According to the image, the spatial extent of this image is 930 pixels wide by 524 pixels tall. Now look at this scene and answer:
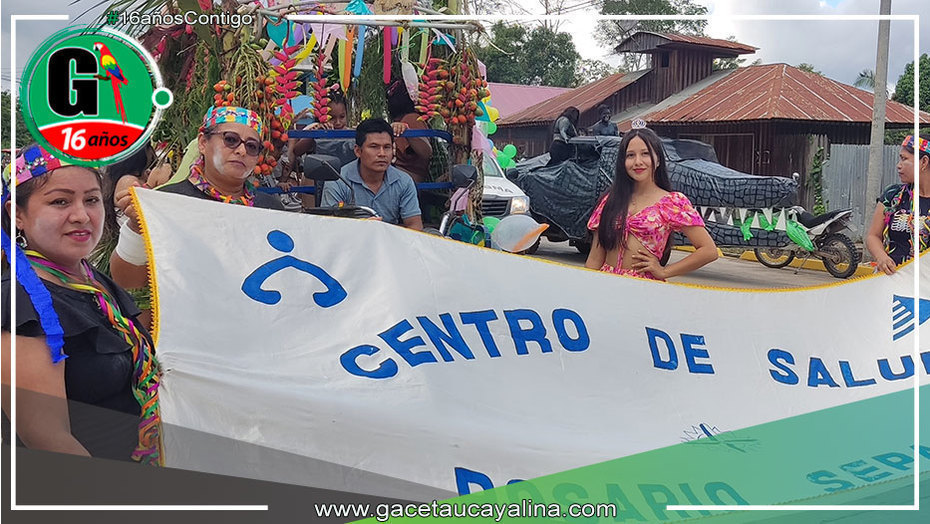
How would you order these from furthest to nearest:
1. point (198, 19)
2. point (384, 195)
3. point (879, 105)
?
point (879, 105)
point (384, 195)
point (198, 19)

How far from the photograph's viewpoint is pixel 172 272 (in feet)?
9.47

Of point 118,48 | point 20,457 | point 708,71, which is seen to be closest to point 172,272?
point 20,457

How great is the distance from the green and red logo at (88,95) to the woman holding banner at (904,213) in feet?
12.8

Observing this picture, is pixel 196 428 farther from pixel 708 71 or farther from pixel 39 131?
pixel 708 71

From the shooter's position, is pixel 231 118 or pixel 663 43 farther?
pixel 663 43

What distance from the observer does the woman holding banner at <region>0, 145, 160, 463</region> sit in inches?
88.0

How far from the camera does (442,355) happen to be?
9.96 ft

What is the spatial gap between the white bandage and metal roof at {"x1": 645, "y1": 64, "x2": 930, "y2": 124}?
58.1ft

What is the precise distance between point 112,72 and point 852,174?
16.3 meters

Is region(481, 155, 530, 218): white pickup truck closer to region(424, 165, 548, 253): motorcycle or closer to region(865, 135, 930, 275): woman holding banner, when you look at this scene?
region(424, 165, 548, 253): motorcycle

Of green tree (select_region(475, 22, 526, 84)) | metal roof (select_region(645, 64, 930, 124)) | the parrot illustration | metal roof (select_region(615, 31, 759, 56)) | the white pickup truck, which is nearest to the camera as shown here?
the parrot illustration

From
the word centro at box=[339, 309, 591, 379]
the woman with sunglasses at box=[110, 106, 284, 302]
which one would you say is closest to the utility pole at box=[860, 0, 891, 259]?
the word centro at box=[339, 309, 591, 379]

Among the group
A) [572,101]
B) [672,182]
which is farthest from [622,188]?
[572,101]

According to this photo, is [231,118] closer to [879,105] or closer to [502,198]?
[502,198]
